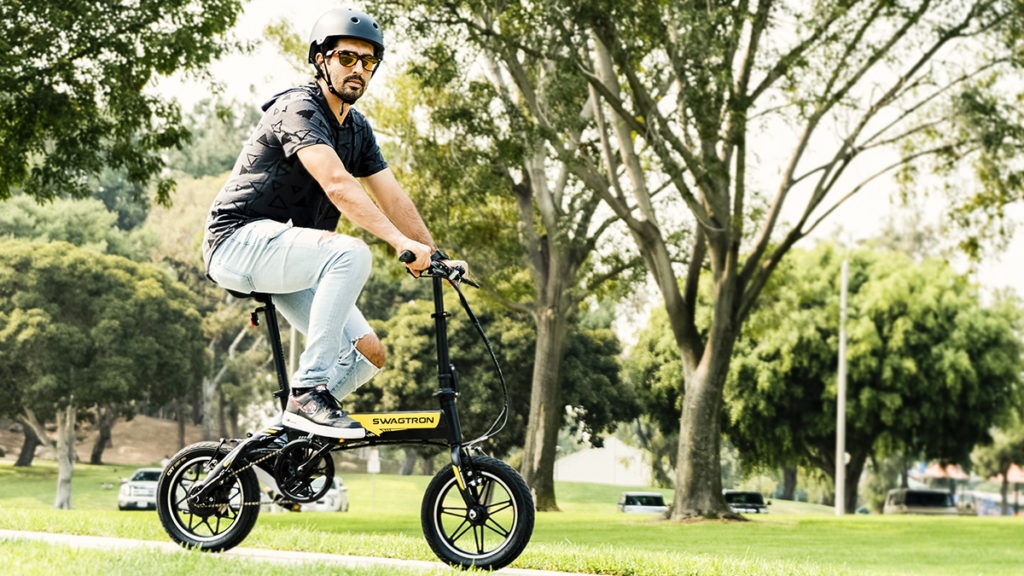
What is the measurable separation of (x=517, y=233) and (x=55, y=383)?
2123 cm

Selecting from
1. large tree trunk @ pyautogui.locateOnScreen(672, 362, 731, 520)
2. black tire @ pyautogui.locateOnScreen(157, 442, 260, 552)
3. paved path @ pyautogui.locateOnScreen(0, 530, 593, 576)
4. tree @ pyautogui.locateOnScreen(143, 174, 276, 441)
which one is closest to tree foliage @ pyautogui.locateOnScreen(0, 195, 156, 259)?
tree @ pyautogui.locateOnScreen(143, 174, 276, 441)

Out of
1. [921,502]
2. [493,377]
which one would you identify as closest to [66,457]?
[493,377]

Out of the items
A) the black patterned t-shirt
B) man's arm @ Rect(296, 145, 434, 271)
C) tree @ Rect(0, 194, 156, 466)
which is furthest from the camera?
tree @ Rect(0, 194, 156, 466)

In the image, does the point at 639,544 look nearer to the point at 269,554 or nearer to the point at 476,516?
the point at 269,554

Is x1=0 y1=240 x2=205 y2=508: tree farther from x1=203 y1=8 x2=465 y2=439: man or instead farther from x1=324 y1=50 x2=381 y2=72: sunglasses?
x1=324 y1=50 x2=381 y2=72: sunglasses

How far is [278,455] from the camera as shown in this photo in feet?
17.5

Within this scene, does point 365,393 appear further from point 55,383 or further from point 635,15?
point 635,15

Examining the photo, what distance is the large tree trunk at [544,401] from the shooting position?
2669cm

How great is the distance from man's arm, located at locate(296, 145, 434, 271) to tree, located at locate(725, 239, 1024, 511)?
1419 inches

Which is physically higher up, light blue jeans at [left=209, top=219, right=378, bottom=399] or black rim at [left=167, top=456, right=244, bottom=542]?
light blue jeans at [left=209, top=219, right=378, bottom=399]

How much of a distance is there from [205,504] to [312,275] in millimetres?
1254

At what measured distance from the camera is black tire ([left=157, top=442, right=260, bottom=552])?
559 centimetres

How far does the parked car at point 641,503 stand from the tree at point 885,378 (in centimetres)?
416

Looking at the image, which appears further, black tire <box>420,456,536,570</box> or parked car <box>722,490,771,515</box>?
parked car <box>722,490,771,515</box>
